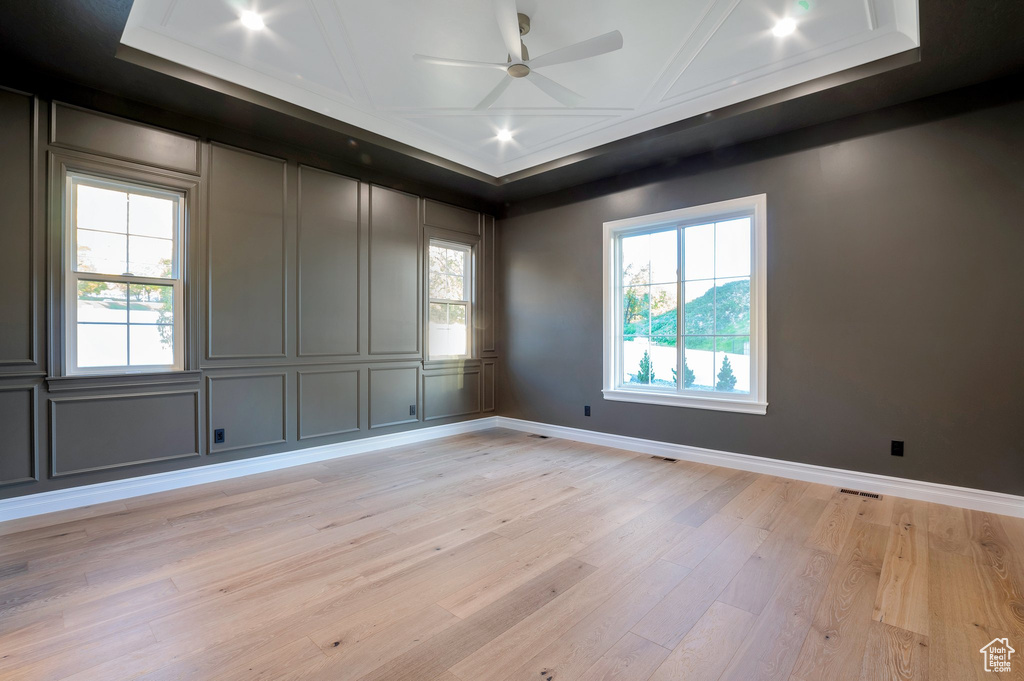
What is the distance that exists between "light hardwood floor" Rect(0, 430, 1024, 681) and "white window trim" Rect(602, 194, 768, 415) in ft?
2.83

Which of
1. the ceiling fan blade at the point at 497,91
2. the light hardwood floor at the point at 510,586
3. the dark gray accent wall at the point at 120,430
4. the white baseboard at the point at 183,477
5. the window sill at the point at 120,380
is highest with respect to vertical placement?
the ceiling fan blade at the point at 497,91

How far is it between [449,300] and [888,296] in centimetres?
412

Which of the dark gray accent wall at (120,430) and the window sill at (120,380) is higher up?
the window sill at (120,380)

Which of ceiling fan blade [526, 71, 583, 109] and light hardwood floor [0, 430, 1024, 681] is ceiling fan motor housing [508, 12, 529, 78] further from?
light hardwood floor [0, 430, 1024, 681]

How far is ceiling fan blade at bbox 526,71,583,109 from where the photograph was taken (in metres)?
3.04

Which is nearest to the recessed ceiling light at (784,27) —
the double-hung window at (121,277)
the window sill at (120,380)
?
the double-hung window at (121,277)

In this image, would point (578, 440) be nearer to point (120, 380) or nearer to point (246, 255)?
point (246, 255)

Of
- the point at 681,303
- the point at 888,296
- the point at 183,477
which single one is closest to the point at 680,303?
the point at 681,303

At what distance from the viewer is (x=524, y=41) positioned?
3.03m

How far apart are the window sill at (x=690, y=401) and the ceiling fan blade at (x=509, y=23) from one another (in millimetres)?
3161

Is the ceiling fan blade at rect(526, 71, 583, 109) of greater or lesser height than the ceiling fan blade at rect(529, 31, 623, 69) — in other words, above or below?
above

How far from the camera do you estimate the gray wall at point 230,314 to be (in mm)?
2959

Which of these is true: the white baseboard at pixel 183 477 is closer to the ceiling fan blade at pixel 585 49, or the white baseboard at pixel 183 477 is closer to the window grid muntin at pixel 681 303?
the window grid muntin at pixel 681 303

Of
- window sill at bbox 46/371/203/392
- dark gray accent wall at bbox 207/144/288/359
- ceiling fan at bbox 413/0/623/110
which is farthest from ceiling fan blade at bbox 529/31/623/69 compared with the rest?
window sill at bbox 46/371/203/392
